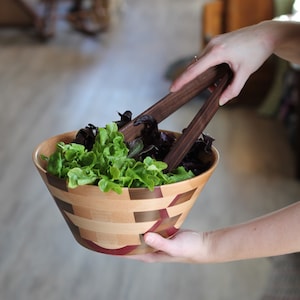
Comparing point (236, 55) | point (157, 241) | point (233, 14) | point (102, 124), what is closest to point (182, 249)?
point (157, 241)

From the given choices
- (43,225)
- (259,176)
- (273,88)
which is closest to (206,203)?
(259,176)

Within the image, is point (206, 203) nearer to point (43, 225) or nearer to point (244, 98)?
point (43, 225)

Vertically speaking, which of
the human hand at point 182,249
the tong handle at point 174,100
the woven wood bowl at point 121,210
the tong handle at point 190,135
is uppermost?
the tong handle at point 174,100

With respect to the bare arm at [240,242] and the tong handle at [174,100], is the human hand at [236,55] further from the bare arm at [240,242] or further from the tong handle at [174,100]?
the bare arm at [240,242]

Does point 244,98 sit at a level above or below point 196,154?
below

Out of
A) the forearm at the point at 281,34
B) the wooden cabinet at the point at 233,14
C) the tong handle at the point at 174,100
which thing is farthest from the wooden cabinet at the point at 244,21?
the tong handle at the point at 174,100

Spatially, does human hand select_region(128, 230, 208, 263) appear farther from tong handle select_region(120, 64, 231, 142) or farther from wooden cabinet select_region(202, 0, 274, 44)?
wooden cabinet select_region(202, 0, 274, 44)

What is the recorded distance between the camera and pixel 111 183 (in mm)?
714

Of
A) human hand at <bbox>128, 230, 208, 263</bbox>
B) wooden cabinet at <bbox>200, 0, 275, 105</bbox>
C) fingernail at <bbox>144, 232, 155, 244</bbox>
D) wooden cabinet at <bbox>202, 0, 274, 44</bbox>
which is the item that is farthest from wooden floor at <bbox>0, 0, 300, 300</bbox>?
fingernail at <bbox>144, 232, 155, 244</bbox>

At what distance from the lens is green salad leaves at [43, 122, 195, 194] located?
0.73 metres

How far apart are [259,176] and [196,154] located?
188 centimetres

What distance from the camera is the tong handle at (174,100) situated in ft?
2.72

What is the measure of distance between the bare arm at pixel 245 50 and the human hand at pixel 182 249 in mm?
211

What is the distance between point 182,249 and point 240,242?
88 mm
